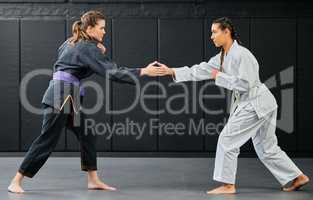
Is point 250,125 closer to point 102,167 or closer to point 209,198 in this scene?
point 209,198

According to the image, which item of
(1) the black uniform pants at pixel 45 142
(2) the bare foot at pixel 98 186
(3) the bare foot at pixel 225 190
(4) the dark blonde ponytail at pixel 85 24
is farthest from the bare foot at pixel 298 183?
(4) the dark blonde ponytail at pixel 85 24

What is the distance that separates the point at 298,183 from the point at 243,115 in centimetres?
72

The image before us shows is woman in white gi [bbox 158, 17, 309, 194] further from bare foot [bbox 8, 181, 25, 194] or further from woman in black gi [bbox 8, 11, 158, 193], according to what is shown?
bare foot [bbox 8, 181, 25, 194]

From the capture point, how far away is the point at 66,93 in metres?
4.66

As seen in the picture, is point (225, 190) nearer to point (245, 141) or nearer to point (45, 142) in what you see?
point (245, 141)

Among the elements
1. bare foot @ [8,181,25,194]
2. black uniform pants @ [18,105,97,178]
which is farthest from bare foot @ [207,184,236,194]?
bare foot @ [8,181,25,194]

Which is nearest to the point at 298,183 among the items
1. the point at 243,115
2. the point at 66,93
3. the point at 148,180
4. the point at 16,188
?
the point at 243,115

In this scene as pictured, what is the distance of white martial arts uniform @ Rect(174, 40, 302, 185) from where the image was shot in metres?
4.62

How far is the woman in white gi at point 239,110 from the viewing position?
15.2ft

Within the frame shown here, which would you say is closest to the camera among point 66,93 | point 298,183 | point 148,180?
point 66,93

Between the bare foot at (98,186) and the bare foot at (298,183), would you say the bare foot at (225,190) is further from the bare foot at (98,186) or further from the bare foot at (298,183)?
the bare foot at (98,186)

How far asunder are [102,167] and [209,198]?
201 cm

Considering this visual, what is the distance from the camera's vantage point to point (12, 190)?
4.70 metres

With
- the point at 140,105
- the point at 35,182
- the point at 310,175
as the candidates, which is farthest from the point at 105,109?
the point at 310,175
